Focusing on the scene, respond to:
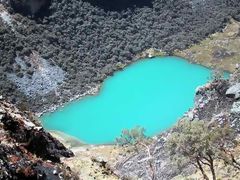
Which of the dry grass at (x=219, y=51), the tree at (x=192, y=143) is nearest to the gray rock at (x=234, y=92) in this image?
the tree at (x=192, y=143)

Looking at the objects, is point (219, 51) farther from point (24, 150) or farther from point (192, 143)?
point (24, 150)

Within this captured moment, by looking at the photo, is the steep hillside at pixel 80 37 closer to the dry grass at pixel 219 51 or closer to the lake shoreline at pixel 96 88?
the lake shoreline at pixel 96 88

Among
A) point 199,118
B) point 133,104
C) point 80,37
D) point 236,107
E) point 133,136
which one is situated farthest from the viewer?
point 80,37

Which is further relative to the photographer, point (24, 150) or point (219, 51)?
point (219, 51)

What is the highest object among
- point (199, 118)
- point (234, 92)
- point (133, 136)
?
point (234, 92)

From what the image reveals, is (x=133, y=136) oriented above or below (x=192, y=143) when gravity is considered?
above

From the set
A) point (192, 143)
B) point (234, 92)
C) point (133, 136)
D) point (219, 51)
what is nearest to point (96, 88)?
point (219, 51)
